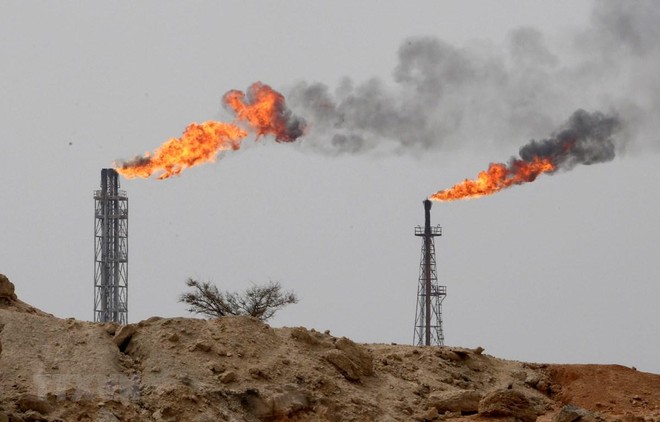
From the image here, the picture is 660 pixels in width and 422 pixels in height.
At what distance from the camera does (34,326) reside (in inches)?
1603

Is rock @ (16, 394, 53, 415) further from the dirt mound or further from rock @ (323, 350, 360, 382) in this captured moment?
the dirt mound

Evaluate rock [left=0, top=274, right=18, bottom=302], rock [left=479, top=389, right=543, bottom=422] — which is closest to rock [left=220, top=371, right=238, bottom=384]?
rock [left=479, top=389, right=543, bottom=422]

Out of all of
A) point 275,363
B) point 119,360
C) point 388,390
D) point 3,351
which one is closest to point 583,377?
point 388,390

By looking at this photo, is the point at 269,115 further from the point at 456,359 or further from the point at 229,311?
the point at 456,359

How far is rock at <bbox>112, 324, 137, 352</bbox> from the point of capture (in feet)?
134

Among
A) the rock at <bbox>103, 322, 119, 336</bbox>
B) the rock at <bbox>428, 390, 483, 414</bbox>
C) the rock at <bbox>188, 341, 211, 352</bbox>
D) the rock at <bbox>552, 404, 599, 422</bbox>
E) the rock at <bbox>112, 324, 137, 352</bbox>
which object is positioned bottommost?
the rock at <bbox>552, 404, 599, 422</bbox>

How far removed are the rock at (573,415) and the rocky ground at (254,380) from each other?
6 cm

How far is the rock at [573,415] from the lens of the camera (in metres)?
40.4

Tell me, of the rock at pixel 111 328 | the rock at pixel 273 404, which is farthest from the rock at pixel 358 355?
the rock at pixel 111 328

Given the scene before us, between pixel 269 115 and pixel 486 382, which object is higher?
pixel 269 115

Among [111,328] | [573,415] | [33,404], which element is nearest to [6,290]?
[111,328]

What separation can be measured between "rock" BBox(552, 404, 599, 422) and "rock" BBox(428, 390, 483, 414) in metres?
2.27

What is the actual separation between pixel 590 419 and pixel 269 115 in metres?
25.6

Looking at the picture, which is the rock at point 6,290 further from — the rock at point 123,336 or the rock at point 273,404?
the rock at point 273,404
